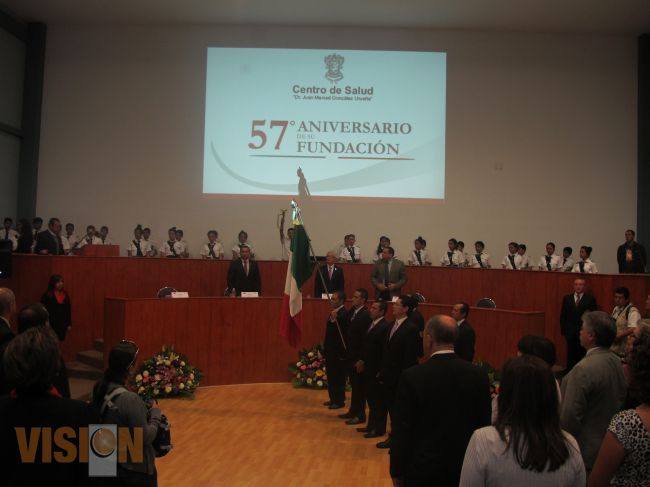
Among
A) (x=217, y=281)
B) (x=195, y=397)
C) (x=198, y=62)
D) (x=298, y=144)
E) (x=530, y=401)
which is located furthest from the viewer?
(x=198, y=62)

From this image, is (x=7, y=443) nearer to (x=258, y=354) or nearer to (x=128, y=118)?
(x=258, y=354)

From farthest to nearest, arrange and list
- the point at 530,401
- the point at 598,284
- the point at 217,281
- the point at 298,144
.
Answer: the point at 298,144 → the point at 217,281 → the point at 598,284 → the point at 530,401

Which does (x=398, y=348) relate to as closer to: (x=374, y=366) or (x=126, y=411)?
(x=374, y=366)

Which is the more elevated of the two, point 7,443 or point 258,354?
point 7,443

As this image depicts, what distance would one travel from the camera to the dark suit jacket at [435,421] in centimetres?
306

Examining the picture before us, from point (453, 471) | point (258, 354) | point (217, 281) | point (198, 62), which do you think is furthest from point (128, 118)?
point (453, 471)

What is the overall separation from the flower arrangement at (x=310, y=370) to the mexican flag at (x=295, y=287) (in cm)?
156

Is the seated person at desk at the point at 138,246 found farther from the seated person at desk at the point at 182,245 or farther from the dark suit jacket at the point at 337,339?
the dark suit jacket at the point at 337,339

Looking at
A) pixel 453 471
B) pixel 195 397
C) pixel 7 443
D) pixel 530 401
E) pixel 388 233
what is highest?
pixel 388 233

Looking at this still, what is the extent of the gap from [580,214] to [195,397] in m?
9.86

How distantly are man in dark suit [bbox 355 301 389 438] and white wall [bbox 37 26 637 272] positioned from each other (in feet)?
25.2

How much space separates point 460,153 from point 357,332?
27.3ft

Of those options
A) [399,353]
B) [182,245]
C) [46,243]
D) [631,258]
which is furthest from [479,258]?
[46,243]

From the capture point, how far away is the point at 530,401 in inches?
85.3
